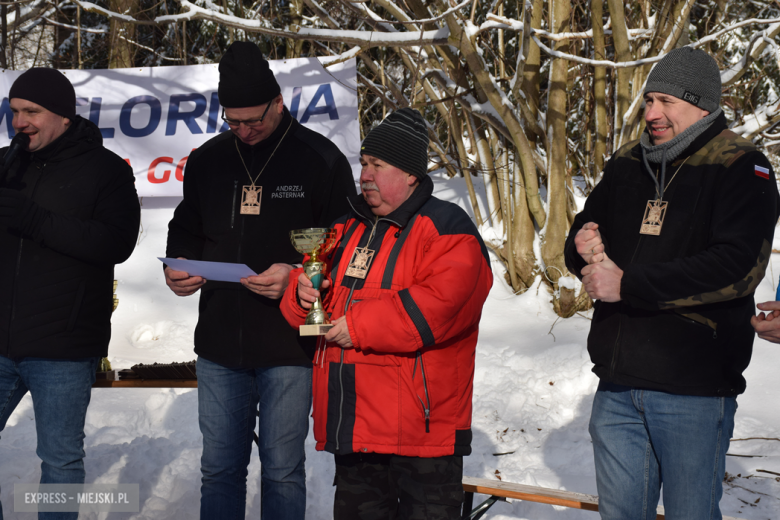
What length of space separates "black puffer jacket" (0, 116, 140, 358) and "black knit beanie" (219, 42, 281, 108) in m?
0.68

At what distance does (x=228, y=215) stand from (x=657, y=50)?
5265 millimetres

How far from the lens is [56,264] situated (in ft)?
9.27

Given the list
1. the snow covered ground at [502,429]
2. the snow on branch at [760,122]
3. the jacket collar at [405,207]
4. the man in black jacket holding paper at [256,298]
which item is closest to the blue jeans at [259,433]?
the man in black jacket holding paper at [256,298]

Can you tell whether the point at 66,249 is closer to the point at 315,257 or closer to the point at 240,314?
the point at 240,314

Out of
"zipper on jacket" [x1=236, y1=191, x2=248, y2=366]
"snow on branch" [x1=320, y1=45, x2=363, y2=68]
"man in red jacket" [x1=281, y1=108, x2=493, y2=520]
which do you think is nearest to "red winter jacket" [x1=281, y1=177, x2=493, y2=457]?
"man in red jacket" [x1=281, y1=108, x2=493, y2=520]

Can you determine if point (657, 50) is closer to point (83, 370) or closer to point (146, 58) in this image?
point (83, 370)

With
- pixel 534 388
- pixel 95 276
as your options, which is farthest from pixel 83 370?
pixel 534 388

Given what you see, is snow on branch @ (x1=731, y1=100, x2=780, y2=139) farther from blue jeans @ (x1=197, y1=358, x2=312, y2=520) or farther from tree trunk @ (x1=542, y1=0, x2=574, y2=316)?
blue jeans @ (x1=197, y1=358, x2=312, y2=520)

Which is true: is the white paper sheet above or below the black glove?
below

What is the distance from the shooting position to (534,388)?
5.51 metres

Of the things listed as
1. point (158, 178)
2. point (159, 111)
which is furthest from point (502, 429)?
point (159, 111)

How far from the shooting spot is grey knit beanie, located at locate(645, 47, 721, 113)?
7.23 ft

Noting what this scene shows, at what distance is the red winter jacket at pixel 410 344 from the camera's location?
222 cm

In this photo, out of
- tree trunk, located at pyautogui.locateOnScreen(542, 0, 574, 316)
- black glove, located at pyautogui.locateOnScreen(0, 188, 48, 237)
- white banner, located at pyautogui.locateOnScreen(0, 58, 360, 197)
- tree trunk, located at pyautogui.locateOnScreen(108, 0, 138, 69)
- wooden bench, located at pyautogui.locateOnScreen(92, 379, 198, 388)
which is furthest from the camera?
tree trunk, located at pyautogui.locateOnScreen(108, 0, 138, 69)
